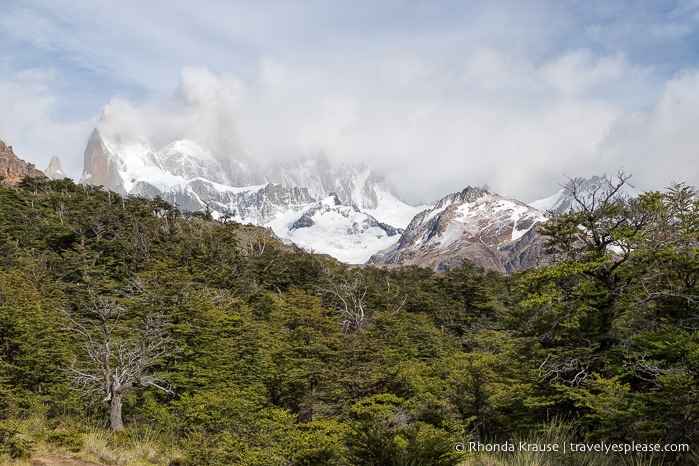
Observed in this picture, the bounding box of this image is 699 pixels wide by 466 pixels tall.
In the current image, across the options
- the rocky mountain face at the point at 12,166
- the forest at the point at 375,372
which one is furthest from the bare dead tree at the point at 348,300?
the rocky mountain face at the point at 12,166

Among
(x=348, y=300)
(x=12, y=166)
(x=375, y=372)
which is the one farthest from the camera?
(x=12, y=166)

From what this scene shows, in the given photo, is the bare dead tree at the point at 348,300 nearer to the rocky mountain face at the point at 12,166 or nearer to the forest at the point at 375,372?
the forest at the point at 375,372

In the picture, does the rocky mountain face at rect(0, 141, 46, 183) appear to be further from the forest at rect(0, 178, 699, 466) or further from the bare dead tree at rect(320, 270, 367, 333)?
the bare dead tree at rect(320, 270, 367, 333)

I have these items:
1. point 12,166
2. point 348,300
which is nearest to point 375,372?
point 348,300

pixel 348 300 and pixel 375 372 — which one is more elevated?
pixel 348 300

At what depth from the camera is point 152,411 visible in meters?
20.6

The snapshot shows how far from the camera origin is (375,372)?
2331cm

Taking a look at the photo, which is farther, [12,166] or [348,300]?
[12,166]

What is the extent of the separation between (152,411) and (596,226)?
20.5 m

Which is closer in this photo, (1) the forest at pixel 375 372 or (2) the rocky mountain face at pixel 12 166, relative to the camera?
(1) the forest at pixel 375 372

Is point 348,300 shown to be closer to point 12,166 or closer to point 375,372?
point 375,372

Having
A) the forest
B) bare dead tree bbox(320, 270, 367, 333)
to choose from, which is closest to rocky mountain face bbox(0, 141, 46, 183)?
the forest

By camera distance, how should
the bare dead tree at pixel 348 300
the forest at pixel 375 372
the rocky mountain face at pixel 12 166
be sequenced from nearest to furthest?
the forest at pixel 375 372 → the bare dead tree at pixel 348 300 → the rocky mountain face at pixel 12 166

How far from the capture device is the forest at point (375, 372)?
1052cm
